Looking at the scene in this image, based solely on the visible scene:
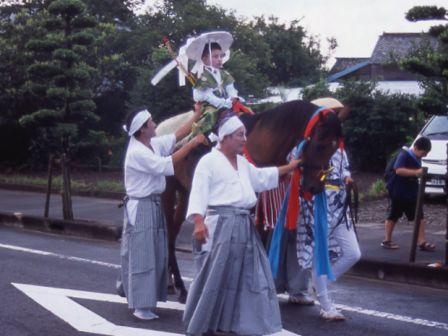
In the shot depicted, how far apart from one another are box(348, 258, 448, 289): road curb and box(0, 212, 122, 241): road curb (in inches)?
195

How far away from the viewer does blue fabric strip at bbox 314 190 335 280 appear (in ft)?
22.8

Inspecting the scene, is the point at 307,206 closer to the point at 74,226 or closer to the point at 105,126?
the point at 74,226

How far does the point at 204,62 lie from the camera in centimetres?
795

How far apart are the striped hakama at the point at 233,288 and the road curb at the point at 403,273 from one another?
382 cm

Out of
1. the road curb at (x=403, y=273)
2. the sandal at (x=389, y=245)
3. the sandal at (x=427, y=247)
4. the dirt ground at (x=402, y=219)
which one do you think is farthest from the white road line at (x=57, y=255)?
the dirt ground at (x=402, y=219)

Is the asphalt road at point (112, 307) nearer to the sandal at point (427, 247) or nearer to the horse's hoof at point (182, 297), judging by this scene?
the horse's hoof at point (182, 297)

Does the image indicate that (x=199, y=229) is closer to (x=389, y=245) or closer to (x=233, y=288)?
(x=233, y=288)

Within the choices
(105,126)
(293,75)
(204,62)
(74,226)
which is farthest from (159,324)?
(293,75)

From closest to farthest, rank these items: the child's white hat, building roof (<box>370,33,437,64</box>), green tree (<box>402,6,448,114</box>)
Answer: the child's white hat → green tree (<box>402,6,448,114</box>) → building roof (<box>370,33,437,64</box>)

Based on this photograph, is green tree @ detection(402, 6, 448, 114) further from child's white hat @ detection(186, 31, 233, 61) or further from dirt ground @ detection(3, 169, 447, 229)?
dirt ground @ detection(3, 169, 447, 229)

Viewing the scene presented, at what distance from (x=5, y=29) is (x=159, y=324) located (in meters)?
18.6

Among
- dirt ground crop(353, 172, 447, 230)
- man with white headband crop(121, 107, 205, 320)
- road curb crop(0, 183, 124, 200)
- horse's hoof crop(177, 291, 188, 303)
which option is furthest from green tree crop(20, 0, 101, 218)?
man with white headband crop(121, 107, 205, 320)

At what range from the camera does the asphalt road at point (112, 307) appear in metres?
6.84

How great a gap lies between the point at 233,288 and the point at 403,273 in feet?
13.7
